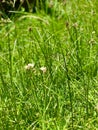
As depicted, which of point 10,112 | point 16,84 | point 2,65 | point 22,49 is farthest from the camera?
point 22,49

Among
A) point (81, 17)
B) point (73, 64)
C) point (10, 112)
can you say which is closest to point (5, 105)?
point (10, 112)

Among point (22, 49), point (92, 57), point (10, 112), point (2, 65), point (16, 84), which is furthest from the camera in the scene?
point (22, 49)

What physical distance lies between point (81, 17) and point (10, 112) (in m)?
1.40

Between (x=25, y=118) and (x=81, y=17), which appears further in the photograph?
(x=81, y=17)

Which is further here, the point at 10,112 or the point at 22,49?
the point at 22,49

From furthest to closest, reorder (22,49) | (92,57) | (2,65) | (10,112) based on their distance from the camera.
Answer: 1. (22,49)
2. (2,65)
3. (92,57)
4. (10,112)

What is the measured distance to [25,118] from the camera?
2480 millimetres

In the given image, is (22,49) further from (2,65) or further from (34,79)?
(34,79)

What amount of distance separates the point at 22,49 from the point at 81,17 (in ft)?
1.88

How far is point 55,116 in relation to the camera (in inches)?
96.9

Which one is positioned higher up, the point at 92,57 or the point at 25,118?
the point at 92,57

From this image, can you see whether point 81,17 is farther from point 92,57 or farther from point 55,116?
point 55,116

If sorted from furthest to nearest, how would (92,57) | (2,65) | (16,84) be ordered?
1. (2,65)
2. (92,57)
3. (16,84)

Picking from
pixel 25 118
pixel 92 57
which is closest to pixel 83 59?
pixel 92 57
